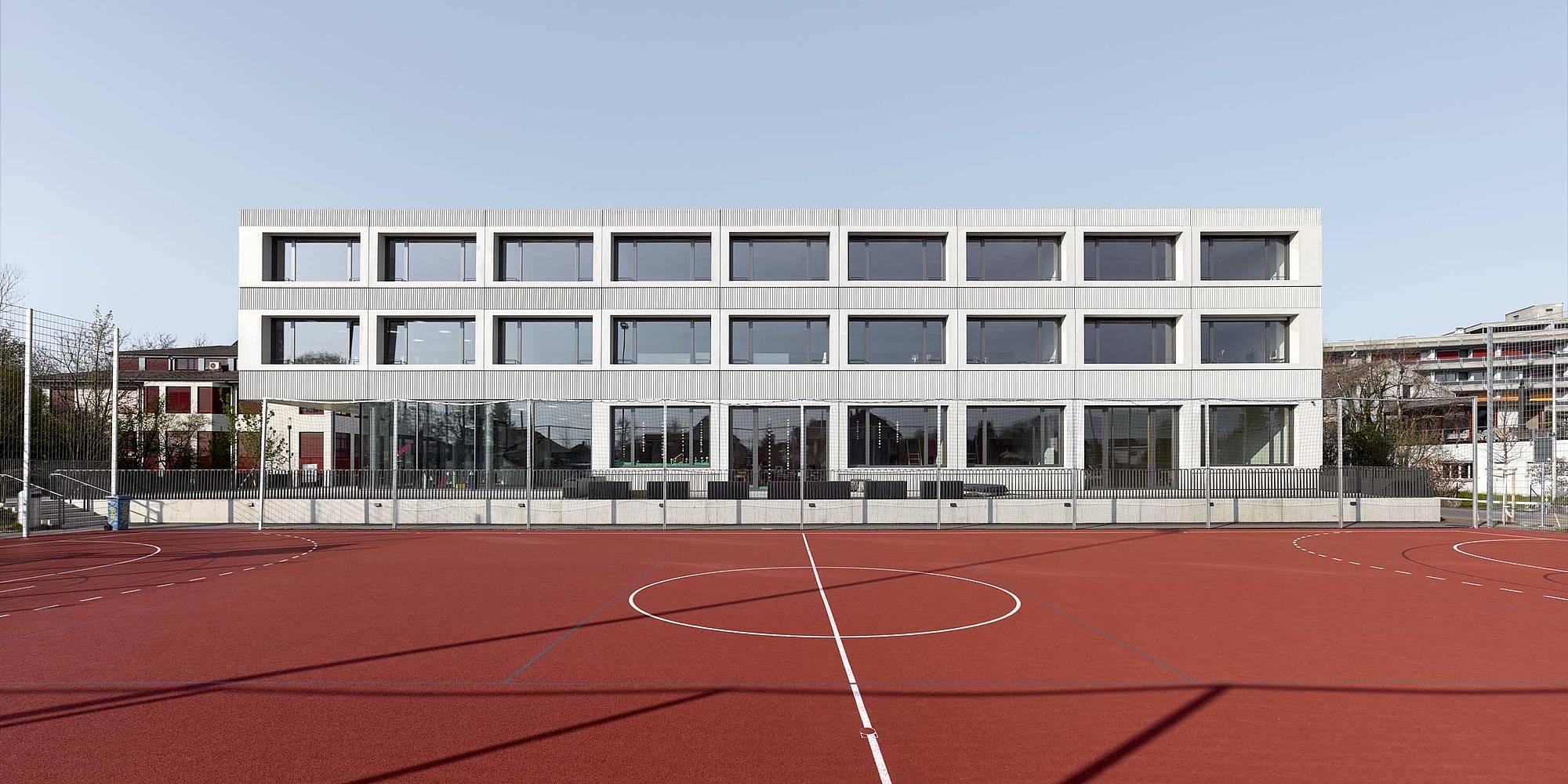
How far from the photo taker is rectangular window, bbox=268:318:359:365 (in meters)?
38.8

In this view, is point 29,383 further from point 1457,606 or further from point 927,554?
point 1457,606

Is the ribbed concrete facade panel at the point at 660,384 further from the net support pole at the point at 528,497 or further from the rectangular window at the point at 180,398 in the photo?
the rectangular window at the point at 180,398

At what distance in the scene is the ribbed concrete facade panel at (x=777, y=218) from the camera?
1512 inches

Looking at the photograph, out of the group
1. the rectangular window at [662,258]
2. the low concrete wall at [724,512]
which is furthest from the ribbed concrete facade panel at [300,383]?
the rectangular window at [662,258]

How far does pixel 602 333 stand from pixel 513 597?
2475 cm

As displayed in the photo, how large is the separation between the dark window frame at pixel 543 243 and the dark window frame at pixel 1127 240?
78.4 feet

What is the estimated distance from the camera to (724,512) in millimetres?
28375

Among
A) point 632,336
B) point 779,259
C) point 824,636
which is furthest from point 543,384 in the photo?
point 824,636

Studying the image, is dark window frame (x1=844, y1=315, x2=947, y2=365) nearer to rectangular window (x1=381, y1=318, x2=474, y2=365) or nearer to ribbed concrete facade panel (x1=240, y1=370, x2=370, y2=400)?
rectangular window (x1=381, y1=318, x2=474, y2=365)

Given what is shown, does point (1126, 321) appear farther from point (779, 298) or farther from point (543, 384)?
point (543, 384)

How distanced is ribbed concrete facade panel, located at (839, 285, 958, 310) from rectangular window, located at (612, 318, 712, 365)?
704 cm

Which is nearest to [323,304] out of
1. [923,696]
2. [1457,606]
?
[923,696]

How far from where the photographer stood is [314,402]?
38.7m

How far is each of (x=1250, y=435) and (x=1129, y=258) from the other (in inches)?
393
